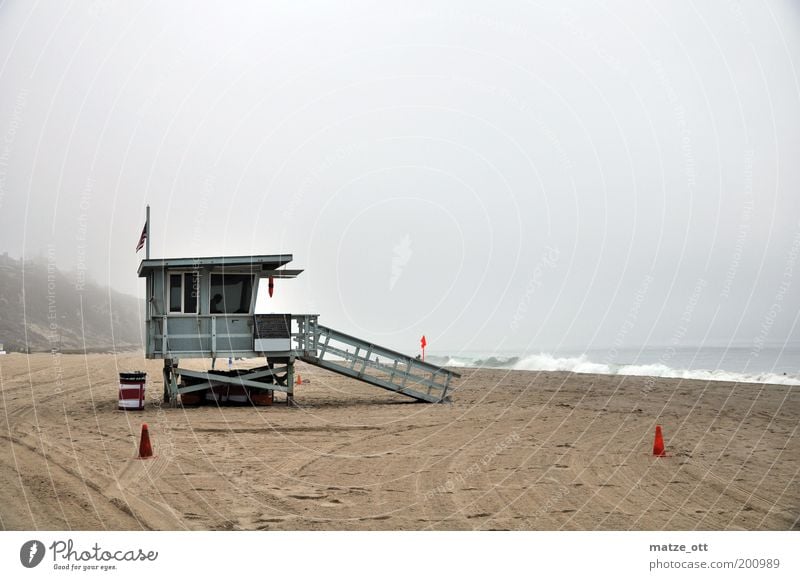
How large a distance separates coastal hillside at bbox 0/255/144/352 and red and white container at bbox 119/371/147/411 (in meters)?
54.3

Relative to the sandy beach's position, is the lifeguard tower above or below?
above

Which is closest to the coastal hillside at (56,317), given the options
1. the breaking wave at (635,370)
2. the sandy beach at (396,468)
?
the breaking wave at (635,370)

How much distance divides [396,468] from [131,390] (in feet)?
36.9

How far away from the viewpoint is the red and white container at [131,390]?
856 inches

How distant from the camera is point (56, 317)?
110 m

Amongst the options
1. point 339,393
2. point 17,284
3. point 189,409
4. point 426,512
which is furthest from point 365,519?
point 17,284

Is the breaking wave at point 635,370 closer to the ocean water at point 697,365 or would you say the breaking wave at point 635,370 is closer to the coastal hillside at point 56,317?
the ocean water at point 697,365

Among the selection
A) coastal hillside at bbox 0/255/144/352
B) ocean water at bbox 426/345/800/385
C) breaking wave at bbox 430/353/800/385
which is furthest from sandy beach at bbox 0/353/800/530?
coastal hillside at bbox 0/255/144/352

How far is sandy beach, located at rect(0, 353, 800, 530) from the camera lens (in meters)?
10.1

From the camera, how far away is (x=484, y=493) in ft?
37.7

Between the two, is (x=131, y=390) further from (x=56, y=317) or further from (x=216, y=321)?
(x=56, y=317)

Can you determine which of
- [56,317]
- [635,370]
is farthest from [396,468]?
[56,317]

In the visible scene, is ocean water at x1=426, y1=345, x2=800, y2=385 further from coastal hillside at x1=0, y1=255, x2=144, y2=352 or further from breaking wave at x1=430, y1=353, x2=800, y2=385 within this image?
coastal hillside at x1=0, y1=255, x2=144, y2=352
